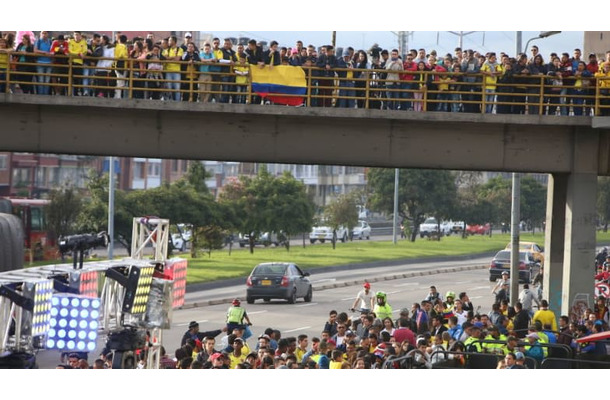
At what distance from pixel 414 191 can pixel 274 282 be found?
149 ft

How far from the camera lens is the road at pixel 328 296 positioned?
119 feet

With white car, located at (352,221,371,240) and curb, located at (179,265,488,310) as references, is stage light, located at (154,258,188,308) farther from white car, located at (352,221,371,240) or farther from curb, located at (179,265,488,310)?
white car, located at (352,221,371,240)

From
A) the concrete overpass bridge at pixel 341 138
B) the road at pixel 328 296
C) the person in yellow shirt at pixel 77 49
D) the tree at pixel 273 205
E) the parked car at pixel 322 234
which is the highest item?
the person in yellow shirt at pixel 77 49

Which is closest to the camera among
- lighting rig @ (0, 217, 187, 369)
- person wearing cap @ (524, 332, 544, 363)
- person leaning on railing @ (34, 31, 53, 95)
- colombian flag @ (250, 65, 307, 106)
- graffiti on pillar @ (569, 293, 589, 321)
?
lighting rig @ (0, 217, 187, 369)

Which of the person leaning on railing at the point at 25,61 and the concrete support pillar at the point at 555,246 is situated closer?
the person leaning on railing at the point at 25,61

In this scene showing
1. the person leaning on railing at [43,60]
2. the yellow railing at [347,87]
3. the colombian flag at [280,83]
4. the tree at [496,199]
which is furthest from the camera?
the tree at [496,199]

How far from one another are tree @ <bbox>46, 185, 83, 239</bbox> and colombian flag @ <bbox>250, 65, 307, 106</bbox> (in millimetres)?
33151

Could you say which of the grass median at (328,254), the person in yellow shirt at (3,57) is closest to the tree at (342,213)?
the grass median at (328,254)

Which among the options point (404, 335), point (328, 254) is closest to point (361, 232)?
point (328, 254)

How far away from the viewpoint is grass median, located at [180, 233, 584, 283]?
191 ft

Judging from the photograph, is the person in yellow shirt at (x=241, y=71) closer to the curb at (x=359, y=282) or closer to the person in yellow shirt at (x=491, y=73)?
the person in yellow shirt at (x=491, y=73)

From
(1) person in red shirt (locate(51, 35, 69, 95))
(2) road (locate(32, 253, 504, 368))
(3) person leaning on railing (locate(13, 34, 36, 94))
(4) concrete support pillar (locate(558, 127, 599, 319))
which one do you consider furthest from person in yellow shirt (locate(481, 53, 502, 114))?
(3) person leaning on railing (locate(13, 34, 36, 94))

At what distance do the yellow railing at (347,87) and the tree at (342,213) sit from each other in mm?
53554

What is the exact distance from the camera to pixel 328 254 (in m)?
73.4
